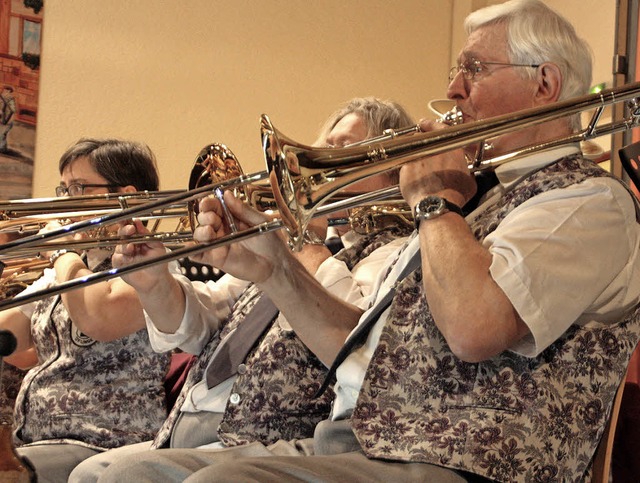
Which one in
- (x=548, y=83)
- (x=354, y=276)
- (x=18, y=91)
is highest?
(x=18, y=91)

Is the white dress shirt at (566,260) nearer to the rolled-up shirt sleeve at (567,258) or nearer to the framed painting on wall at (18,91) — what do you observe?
the rolled-up shirt sleeve at (567,258)

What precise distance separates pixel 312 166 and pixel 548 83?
2.23ft

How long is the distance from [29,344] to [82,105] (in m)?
1.55

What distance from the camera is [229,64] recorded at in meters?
4.30

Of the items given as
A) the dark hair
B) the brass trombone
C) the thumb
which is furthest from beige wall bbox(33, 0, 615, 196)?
the thumb

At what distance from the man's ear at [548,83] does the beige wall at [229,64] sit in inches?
77.9

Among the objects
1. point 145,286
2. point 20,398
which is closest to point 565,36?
point 145,286

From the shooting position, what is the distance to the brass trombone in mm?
1511

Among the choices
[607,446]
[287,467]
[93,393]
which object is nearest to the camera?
[287,467]

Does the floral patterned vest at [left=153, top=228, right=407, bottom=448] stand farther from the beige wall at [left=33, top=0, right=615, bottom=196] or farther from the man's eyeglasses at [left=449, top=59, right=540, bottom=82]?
the beige wall at [left=33, top=0, right=615, bottom=196]

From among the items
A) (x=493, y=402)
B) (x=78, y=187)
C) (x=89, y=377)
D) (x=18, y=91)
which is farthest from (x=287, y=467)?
(x=18, y=91)

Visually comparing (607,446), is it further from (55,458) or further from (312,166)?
(55,458)

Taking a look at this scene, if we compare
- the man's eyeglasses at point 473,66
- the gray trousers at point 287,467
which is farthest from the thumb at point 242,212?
the man's eyeglasses at point 473,66

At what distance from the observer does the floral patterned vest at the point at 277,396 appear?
198cm
